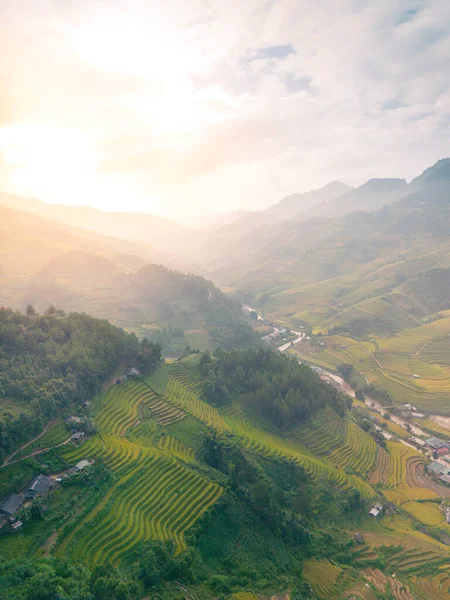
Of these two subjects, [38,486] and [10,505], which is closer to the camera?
[10,505]

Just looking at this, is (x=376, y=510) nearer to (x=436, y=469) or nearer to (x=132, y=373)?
(x=436, y=469)

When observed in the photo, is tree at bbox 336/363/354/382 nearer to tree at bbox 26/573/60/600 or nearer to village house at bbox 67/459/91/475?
village house at bbox 67/459/91/475

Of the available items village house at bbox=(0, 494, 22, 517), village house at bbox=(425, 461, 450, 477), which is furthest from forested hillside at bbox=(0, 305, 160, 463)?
village house at bbox=(425, 461, 450, 477)

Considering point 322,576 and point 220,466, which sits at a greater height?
point 220,466

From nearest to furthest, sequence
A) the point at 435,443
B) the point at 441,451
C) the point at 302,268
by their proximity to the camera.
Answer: the point at 441,451 → the point at 435,443 → the point at 302,268

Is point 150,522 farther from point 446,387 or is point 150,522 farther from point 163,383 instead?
point 446,387

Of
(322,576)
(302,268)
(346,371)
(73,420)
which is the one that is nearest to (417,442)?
(346,371)
